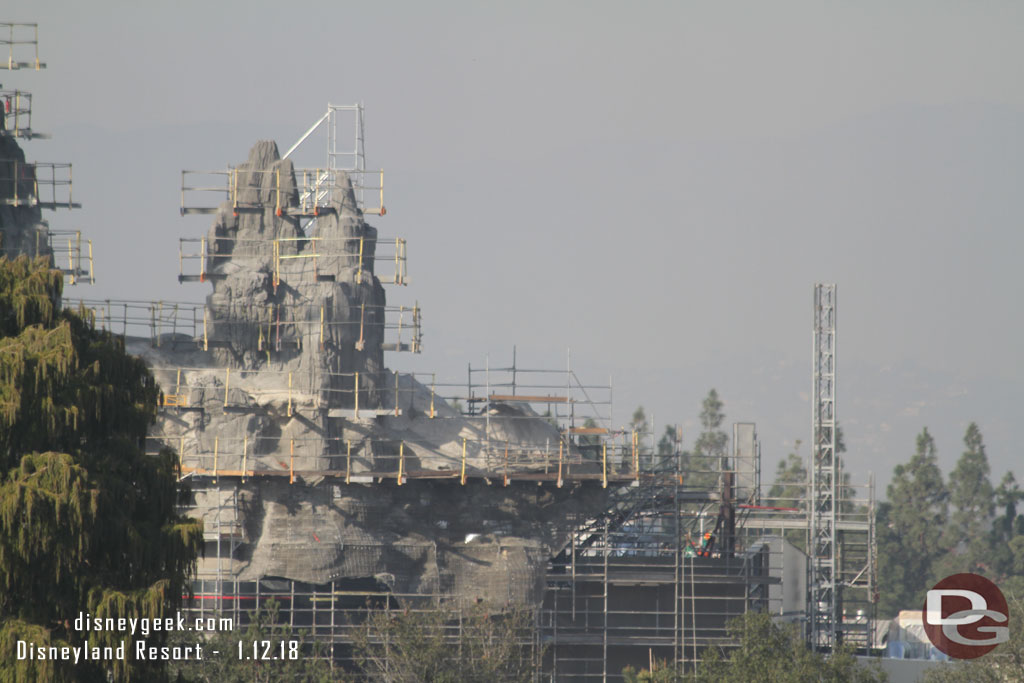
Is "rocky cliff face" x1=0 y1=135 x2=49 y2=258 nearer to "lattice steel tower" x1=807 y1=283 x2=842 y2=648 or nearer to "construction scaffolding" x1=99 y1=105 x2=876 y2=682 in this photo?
"construction scaffolding" x1=99 y1=105 x2=876 y2=682

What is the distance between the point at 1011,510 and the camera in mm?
85688

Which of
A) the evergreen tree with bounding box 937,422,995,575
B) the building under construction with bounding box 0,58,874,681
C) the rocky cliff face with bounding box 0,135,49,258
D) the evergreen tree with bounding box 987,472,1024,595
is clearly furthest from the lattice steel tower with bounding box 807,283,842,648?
the evergreen tree with bounding box 937,422,995,575

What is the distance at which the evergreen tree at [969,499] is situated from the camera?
89.2 metres

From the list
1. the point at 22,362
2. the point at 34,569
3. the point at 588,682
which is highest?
the point at 22,362

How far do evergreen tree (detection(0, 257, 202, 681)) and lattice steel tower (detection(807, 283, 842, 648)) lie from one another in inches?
982

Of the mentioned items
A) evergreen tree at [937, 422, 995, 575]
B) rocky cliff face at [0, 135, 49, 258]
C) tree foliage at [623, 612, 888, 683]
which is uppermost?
rocky cliff face at [0, 135, 49, 258]

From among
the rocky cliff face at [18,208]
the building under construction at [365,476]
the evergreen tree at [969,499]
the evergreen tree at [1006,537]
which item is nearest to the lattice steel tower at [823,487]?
the building under construction at [365,476]

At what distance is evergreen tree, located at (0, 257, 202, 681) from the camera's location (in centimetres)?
2048

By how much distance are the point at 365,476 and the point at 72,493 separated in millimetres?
19037

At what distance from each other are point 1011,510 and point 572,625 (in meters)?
50.7

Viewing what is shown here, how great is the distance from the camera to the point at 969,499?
90.2 m

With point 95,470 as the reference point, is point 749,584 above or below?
below

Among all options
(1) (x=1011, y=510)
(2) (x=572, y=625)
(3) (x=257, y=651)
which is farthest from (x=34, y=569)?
(1) (x=1011, y=510)

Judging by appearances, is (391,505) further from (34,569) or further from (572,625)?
(34,569)
